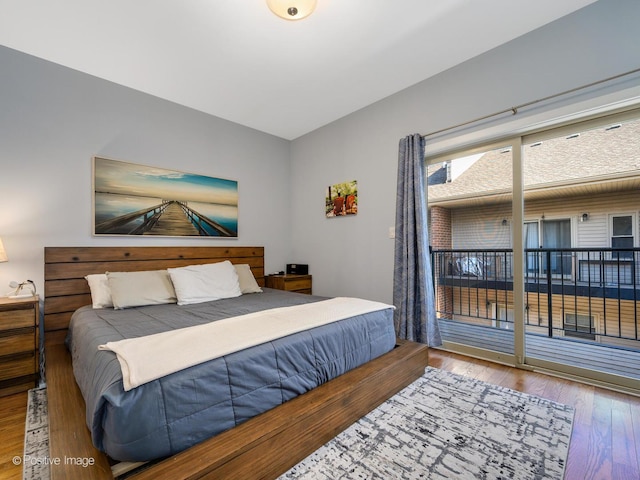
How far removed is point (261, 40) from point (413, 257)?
2258 mm

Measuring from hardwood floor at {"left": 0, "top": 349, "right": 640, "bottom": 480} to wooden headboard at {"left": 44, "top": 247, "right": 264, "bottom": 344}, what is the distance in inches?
25.2

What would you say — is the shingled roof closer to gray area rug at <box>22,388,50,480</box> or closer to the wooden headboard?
the wooden headboard

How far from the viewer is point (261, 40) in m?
2.29

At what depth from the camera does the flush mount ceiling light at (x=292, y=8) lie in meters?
1.81

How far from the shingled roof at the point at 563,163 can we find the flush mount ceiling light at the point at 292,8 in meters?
1.92

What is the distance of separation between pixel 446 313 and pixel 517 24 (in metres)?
2.52

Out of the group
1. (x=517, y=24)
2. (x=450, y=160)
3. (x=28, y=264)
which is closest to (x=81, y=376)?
(x=28, y=264)

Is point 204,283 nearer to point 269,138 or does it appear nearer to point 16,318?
point 16,318

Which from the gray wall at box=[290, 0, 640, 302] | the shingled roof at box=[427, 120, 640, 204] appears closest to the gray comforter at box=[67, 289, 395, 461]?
the gray wall at box=[290, 0, 640, 302]

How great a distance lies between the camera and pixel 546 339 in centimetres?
Result: 278

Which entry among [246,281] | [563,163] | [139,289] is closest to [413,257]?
[563,163]

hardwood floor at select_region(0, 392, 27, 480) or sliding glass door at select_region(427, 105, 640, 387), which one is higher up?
sliding glass door at select_region(427, 105, 640, 387)

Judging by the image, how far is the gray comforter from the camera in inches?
39.7

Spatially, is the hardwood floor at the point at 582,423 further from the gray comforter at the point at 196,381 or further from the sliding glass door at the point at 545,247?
the gray comforter at the point at 196,381
